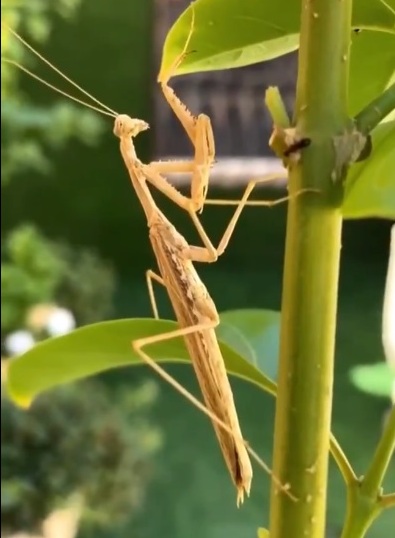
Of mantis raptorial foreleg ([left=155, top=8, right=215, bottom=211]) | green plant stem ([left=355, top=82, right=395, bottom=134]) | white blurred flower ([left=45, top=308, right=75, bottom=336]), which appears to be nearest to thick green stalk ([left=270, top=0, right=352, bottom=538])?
green plant stem ([left=355, top=82, right=395, bottom=134])

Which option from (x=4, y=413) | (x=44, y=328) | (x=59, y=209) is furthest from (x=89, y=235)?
(x=4, y=413)

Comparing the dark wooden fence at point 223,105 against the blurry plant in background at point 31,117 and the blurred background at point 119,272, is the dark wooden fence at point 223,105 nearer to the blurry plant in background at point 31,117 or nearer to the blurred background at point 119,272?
the blurred background at point 119,272

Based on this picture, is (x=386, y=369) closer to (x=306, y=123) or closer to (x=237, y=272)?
(x=237, y=272)

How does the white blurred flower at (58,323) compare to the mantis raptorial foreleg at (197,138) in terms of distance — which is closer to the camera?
the mantis raptorial foreleg at (197,138)

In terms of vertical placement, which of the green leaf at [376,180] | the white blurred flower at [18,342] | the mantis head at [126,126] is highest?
the mantis head at [126,126]

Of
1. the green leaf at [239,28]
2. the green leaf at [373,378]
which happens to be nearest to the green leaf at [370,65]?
the green leaf at [239,28]

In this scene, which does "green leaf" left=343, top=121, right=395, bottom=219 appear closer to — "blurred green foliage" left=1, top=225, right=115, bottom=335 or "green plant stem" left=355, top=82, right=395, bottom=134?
"green plant stem" left=355, top=82, right=395, bottom=134
